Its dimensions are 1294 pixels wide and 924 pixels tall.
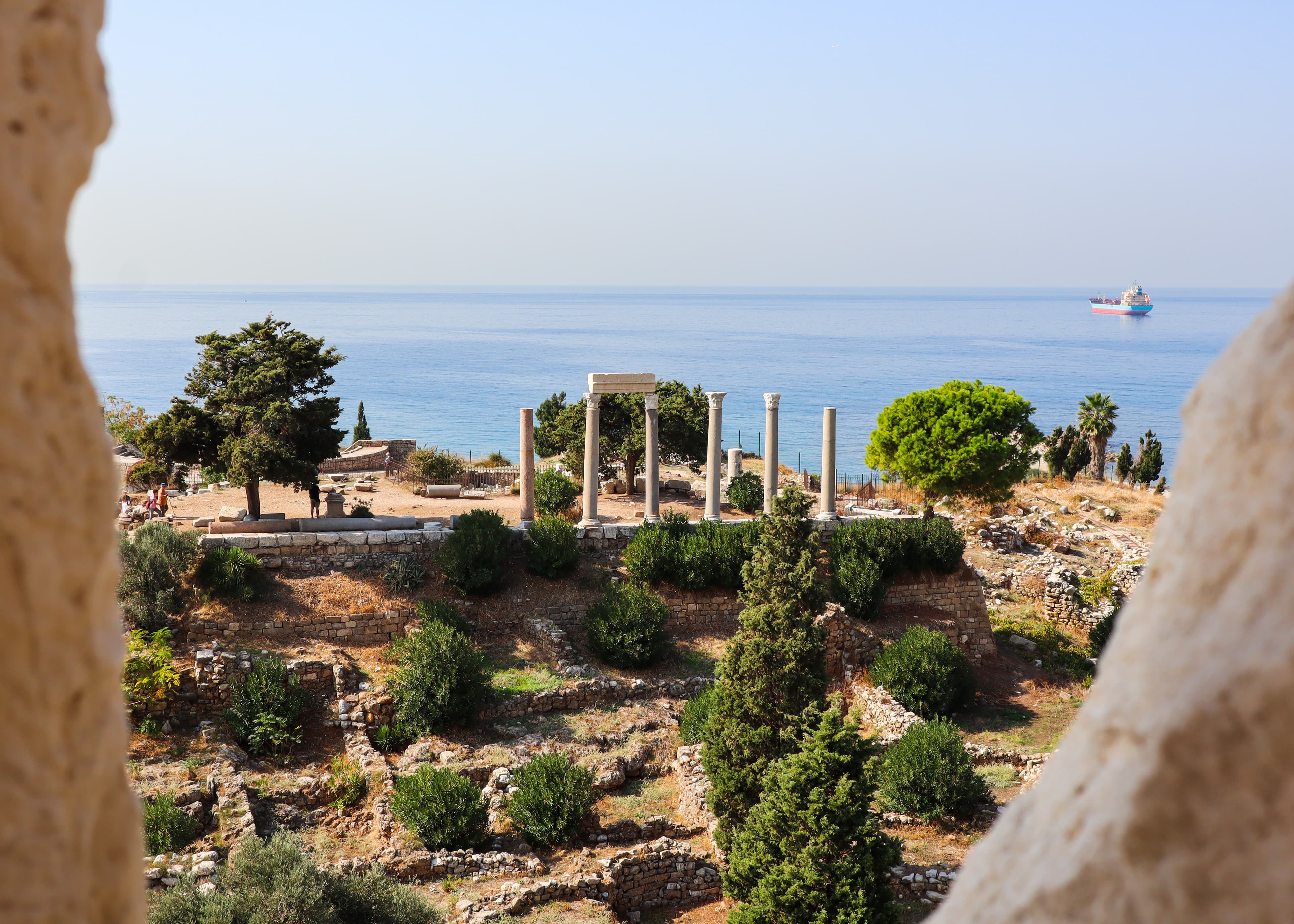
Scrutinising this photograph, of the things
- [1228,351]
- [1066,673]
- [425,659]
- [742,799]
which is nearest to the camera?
A: [1228,351]

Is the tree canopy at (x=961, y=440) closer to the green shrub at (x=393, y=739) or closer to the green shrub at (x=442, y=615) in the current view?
the green shrub at (x=442, y=615)

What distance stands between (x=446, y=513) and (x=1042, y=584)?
15718mm

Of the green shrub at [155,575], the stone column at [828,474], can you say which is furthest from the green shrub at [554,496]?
the green shrub at [155,575]

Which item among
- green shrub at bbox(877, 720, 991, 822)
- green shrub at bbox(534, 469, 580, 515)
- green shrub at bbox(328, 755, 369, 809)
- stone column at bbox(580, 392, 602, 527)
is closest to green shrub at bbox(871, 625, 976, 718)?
green shrub at bbox(877, 720, 991, 822)

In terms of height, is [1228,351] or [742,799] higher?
[1228,351]

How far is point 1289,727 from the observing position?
4.79 ft

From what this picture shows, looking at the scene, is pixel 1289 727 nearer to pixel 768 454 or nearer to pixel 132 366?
pixel 768 454

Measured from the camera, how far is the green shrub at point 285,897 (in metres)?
10.6

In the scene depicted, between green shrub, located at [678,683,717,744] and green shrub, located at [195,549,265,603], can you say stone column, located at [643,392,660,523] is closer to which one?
green shrub, located at [678,683,717,744]

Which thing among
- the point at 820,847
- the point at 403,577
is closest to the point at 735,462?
the point at 403,577

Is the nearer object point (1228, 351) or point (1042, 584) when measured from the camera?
point (1228, 351)

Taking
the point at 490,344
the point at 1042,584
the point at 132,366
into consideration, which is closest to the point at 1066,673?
the point at 1042,584

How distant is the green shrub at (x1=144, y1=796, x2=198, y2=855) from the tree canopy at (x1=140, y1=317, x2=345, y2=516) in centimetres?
888

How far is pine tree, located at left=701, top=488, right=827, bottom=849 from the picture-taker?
1457cm
